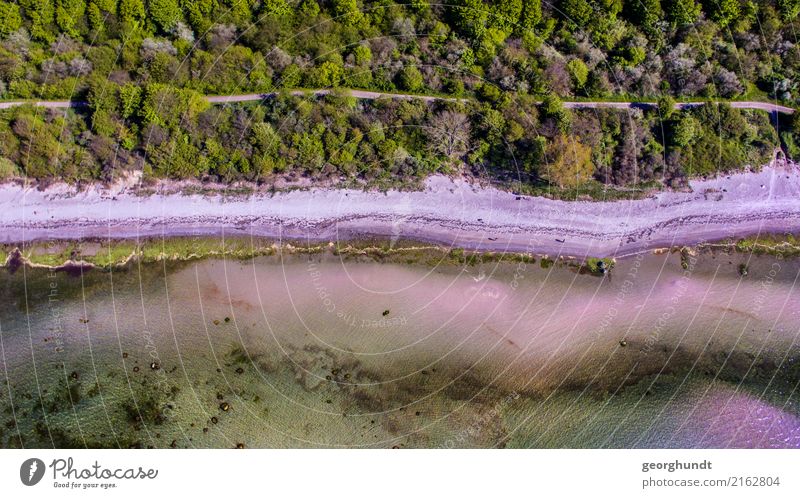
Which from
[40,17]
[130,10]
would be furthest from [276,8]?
[40,17]

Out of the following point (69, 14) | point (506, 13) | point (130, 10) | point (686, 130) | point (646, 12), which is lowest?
point (69, 14)

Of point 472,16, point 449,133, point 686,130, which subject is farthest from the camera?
point 449,133

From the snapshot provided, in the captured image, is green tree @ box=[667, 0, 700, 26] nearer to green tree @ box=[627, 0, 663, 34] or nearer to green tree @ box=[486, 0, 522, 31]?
green tree @ box=[627, 0, 663, 34]

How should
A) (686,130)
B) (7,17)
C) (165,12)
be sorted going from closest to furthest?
(7,17) → (165,12) → (686,130)

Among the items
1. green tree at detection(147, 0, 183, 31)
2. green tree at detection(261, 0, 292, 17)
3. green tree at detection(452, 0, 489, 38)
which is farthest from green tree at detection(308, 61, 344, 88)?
green tree at detection(147, 0, 183, 31)

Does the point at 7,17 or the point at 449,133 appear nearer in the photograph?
the point at 7,17
